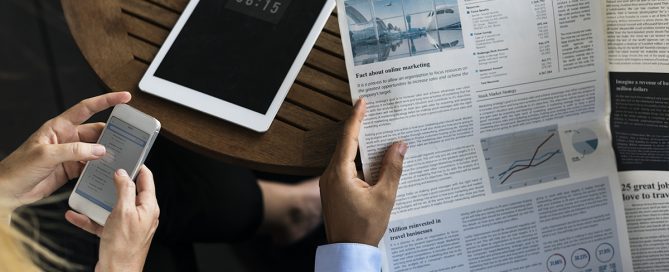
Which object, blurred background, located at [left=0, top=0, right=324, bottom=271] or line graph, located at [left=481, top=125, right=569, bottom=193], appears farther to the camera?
blurred background, located at [left=0, top=0, right=324, bottom=271]

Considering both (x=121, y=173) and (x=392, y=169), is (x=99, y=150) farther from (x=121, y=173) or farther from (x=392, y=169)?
(x=392, y=169)

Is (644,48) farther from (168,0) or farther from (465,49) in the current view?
(168,0)

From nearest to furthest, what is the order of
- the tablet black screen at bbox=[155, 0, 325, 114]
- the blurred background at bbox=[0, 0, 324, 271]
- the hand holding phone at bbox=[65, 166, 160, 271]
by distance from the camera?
the hand holding phone at bbox=[65, 166, 160, 271]
the tablet black screen at bbox=[155, 0, 325, 114]
the blurred background at bbox=[0, 0, 324, 271]

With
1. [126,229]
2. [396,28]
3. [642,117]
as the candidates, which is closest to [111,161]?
[126,229]

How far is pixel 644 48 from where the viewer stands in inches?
31.6

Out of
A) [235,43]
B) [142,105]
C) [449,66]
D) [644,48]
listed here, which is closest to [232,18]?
[235,43]

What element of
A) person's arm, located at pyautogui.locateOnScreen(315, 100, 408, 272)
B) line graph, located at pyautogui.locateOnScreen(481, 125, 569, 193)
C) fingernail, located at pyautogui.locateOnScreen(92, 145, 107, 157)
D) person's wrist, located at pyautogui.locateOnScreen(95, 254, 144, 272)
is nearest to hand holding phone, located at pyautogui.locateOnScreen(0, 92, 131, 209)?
fingernail, located at pyautogui.locateOnScreen(92, 145, 107, 157)

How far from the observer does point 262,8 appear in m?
0.85

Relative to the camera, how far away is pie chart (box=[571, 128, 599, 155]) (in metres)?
0.82

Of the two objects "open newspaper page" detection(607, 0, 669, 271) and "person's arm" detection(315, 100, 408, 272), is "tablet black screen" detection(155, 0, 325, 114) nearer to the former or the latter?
"person's arm" detection(315, 100, 408, 272)

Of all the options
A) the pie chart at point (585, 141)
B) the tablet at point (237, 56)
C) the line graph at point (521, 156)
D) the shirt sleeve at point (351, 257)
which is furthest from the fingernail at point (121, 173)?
the pie chart at point (585, 141)

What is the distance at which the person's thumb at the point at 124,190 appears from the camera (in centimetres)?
73

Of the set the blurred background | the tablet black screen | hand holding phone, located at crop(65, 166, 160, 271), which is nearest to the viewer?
hand holding phone, located at crop(65, 166, 160, 271)

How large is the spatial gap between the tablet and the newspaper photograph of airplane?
8 cm
